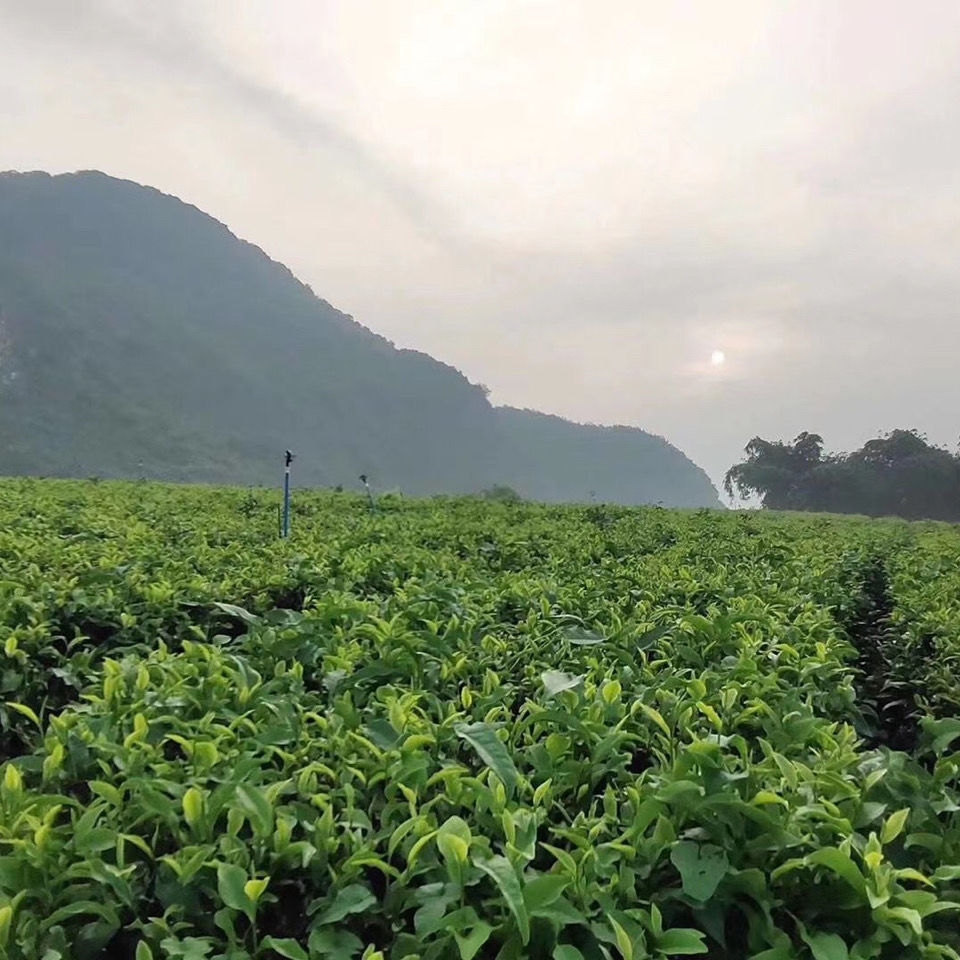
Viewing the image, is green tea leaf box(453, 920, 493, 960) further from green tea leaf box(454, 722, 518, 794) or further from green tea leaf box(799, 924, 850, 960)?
green tea leaf box(799, 924, 850, 960)

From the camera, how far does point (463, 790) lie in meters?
1.59

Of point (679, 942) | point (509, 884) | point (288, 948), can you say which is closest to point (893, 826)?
point (679, 942)

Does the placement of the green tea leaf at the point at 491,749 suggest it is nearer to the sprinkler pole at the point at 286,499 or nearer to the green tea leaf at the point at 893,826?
the green tea leaf at the point at 893,826

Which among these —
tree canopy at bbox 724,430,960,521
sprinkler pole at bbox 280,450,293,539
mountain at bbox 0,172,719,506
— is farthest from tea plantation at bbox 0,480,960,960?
mountain at bbox 0,172,719,506

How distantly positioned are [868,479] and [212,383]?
199ft

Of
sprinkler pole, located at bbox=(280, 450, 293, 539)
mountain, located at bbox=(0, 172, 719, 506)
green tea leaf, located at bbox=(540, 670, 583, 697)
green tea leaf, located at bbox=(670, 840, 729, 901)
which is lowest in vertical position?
green tea leaf, located at bbox=(670, 840, 729, 901)

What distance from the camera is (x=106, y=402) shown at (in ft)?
200

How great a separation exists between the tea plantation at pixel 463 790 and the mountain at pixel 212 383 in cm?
5141

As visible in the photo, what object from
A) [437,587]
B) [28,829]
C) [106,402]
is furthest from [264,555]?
[106,402]

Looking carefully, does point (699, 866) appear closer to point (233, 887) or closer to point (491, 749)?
point (491, 749)

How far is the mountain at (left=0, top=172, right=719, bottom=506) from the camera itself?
59344 mm

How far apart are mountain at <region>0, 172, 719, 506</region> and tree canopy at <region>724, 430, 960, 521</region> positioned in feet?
113

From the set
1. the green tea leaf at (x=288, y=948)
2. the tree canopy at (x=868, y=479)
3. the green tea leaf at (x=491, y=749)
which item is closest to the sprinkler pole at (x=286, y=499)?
the green tea leaf at (x=491, y=749)

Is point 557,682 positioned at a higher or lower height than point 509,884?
higher
